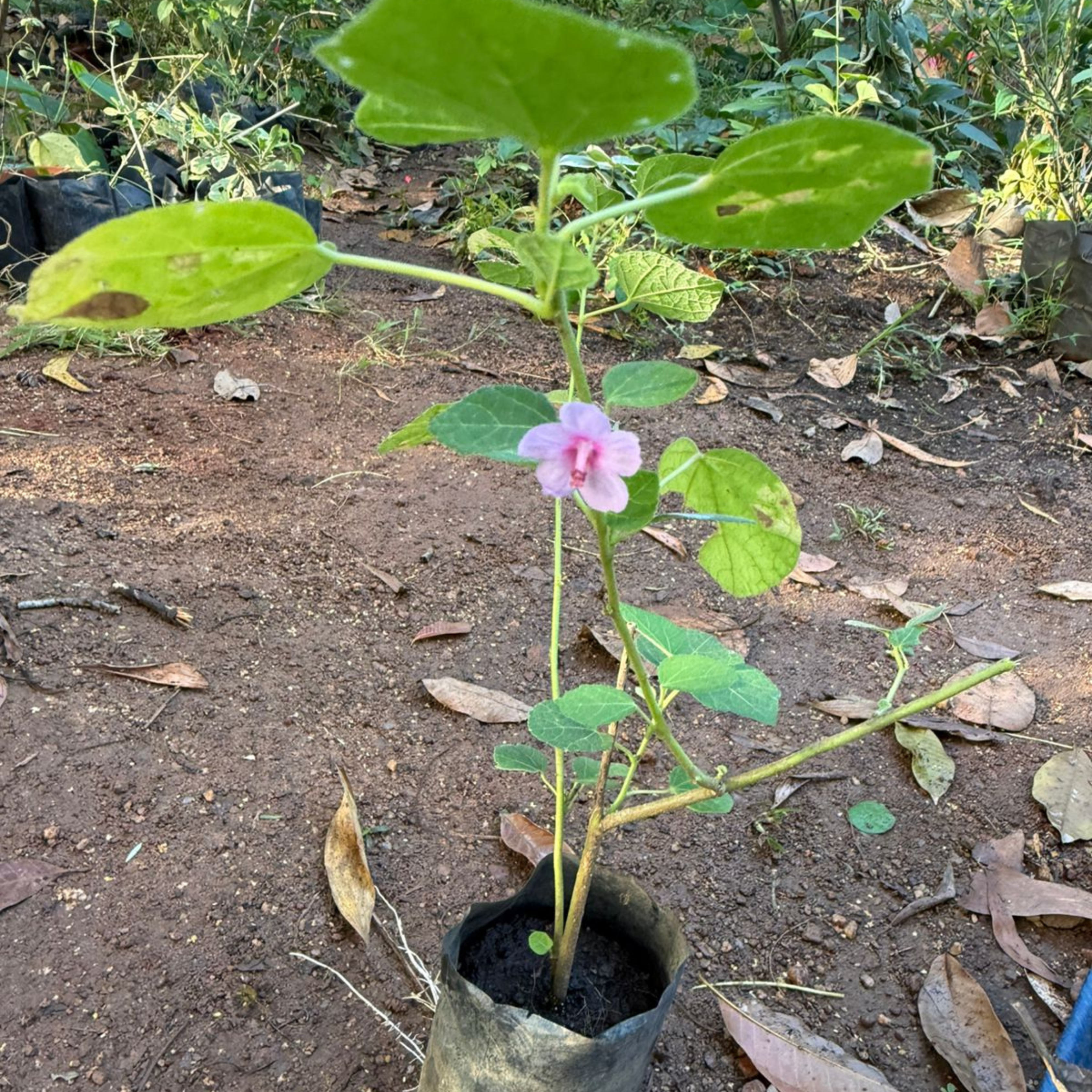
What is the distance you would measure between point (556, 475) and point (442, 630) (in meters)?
1.05

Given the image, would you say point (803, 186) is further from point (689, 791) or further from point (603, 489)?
point (689, 791)

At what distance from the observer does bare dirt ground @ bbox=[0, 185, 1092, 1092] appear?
38.6 inches

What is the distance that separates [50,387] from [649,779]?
1543 mm

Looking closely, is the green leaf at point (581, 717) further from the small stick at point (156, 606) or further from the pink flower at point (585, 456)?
the small stick at point (156, 606)

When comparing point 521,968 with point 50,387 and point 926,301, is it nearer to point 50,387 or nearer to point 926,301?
point 50,387

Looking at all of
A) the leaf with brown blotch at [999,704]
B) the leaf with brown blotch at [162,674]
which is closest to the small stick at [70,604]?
the leaf with brown blotch at [162,674]

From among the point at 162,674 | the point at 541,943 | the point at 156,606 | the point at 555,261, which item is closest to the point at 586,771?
the point at 541,943

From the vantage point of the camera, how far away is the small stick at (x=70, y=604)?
1299 mm

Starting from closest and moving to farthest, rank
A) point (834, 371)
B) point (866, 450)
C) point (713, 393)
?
point (866, 450) → point (713, 393) → point (834, 371)

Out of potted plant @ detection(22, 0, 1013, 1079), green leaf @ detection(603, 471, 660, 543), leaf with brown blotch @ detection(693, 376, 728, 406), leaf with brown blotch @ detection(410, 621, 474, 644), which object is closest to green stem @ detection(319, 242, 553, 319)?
potted plant @ detection(22, 0, 1013, 1079)

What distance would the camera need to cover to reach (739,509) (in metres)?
0.64

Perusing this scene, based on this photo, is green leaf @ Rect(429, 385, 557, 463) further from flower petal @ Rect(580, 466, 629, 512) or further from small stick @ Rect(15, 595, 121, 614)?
small stick @ Rect(15, 595, 121, 614)

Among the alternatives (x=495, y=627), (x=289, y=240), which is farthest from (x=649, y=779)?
(x=289, y=240)

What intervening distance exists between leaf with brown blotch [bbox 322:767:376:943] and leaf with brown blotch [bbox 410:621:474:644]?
A: 1.23 ft
